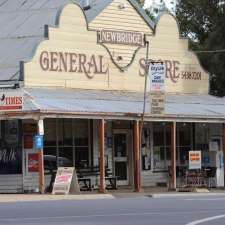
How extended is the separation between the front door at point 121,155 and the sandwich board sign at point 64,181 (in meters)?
5.11

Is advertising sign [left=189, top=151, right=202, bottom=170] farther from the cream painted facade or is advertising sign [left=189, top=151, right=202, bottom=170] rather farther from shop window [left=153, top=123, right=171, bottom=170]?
the cream painted facade

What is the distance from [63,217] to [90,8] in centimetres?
1635

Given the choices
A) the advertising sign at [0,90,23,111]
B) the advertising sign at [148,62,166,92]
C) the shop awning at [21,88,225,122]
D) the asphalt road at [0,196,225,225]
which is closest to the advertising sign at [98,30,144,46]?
the shop awning at [21,88,225,122]

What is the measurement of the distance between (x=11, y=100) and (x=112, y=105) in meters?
4.11

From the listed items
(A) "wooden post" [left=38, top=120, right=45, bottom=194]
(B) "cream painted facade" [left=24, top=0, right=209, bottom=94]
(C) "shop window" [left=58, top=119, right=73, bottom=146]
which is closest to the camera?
(A) "wooden post" [left=38, top=120, right=45, bottom=194]

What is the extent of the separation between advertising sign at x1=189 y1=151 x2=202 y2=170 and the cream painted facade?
147 inches

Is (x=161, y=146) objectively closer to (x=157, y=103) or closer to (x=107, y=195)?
(x=157, y=103)

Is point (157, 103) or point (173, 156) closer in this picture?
point (157, 103)

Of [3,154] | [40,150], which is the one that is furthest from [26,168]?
[40,150]

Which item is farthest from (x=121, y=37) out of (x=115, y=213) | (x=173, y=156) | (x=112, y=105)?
(x=115, y=213)

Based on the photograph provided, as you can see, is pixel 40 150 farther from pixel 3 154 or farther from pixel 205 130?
pixel 205 130

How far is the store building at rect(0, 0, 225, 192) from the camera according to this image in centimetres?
2905

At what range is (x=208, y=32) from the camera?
4453cm

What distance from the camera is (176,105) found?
3256 cm
